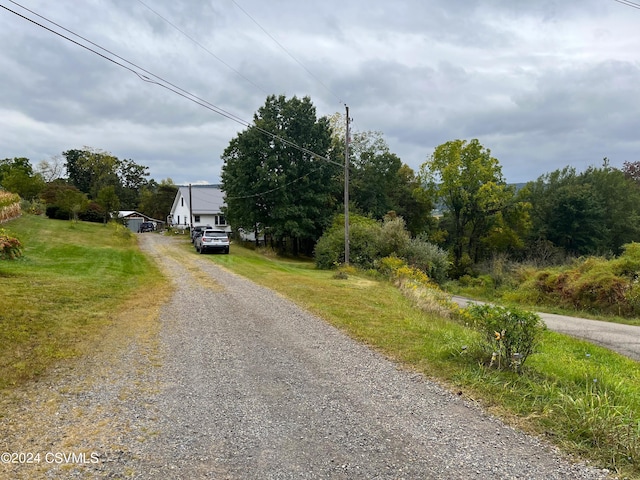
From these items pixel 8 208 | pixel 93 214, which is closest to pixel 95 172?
pixel 93 214

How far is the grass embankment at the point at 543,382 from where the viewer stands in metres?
3.53

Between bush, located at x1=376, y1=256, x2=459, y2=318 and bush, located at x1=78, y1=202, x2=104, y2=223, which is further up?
bush, located at x1=78, y1=202, x2=104, y2=223

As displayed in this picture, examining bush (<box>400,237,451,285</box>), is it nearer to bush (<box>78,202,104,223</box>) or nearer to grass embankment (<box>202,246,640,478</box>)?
grass embankment (<box>202,246,640,478</box>)

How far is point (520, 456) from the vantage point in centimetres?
337

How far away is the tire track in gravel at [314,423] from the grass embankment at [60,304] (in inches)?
59.3

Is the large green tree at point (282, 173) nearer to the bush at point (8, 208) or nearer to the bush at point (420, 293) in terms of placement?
the bush at point (420, 293)

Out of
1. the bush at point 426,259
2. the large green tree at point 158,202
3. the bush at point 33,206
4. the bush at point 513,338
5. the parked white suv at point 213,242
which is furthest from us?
the large green tree at point 158,202

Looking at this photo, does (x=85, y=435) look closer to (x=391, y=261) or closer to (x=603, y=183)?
(x=391, y=261)

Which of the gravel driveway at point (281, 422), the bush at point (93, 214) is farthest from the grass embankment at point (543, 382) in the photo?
the bush at point (93, 214)

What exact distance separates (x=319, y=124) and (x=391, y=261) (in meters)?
16.9

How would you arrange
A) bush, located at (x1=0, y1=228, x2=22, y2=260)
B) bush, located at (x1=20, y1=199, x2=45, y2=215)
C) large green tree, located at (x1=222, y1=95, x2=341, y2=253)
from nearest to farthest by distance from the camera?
bush, located at (x1=0, y1=228, x2=22, y2=260), large green tree, located at (x1=222, y1=95, x2=341, y2=253), bush, located at (x1=20, y1=199, x2=45, y2=215)
